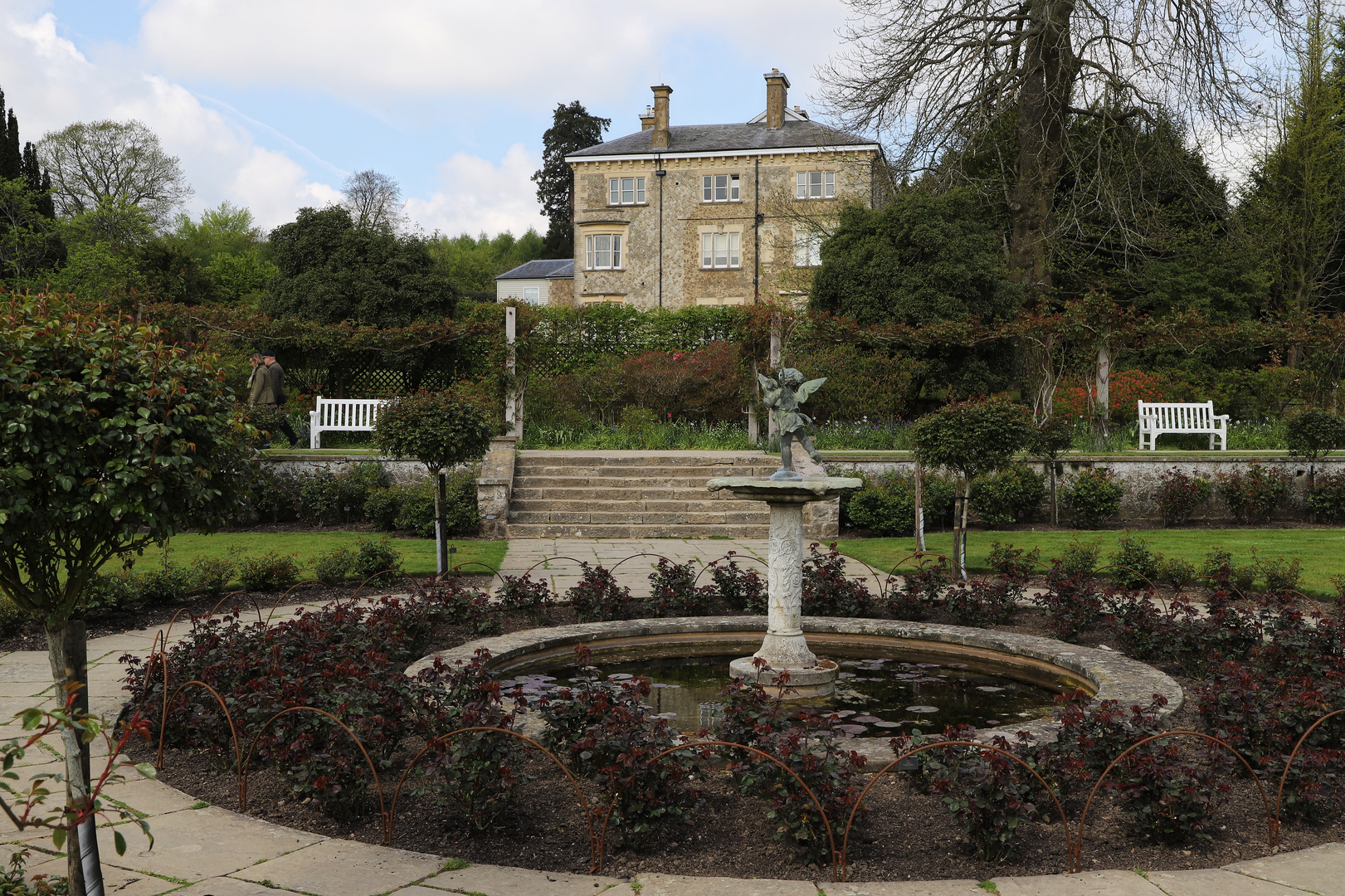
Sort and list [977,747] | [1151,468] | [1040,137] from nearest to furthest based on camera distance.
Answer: [977,747], [1151,468], [1040,137]

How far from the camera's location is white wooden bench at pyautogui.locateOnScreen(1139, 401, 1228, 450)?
15617 millimetres

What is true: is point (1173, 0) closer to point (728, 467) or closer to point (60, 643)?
point (728, 467)

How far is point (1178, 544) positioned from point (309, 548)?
387 inches

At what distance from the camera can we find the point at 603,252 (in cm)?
3931

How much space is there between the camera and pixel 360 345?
17.5m

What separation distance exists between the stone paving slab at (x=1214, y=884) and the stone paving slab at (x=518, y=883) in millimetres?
1147

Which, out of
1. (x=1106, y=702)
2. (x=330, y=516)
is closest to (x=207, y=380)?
(x=1106, y=702)

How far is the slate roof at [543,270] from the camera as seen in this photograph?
4741cm

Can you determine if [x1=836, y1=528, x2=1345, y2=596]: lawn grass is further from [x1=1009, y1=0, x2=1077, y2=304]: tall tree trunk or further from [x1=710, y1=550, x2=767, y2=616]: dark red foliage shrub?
[x1=1009, y1=0, x2=1077, y2=304]: tall tree trunk

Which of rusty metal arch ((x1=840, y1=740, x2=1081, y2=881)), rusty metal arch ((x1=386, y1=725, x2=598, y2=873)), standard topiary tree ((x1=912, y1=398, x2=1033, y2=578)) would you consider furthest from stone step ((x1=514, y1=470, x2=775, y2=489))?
rusty metal arch ((x1=840, y1=740, x2=1081, y2=881))

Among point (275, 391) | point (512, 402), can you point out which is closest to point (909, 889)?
point (512, 402)

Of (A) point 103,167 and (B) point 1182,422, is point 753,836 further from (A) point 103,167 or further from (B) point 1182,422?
(A) point 103,167

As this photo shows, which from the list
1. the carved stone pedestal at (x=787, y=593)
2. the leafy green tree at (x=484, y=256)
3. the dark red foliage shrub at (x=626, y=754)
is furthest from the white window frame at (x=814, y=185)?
the dark red foliage shrub at (x=626, y=754)

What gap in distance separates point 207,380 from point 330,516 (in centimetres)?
1011
